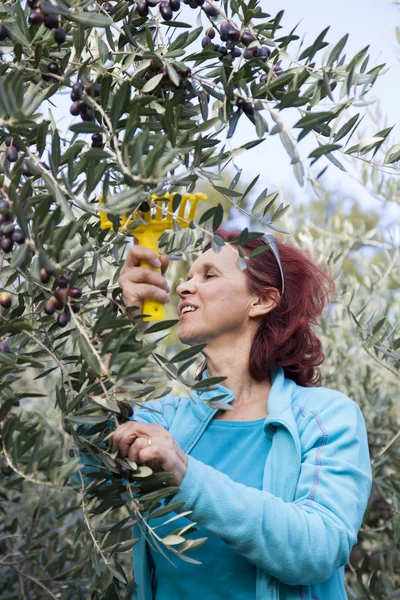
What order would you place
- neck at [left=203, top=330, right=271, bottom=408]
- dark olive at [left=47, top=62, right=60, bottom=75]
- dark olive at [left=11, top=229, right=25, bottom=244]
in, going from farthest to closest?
1. neck at [left=203, top=330, right=271, bottom=408]
2. dark olive at [left=47, top=62, right=60, bottom=75]
3. dark olive at [left=11, top=229, right=25, bottom=244]

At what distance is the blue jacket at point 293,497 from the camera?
1.72 meters

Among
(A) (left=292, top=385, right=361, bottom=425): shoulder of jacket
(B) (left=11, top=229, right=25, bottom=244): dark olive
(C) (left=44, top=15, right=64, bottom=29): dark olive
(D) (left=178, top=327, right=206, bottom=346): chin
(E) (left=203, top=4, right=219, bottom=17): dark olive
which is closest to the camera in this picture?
(B) (left=11, top=229, right=25, bottom=244): dark olive

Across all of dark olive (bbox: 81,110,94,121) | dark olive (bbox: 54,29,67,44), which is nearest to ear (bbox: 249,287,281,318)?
dark olive (bbox: 81,110,94,121)

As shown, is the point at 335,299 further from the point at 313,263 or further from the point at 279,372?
the point at 279,372

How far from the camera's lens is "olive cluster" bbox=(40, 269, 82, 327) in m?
1.38

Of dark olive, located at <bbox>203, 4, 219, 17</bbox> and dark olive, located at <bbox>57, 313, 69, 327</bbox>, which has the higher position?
dark olive, located at <bbox>203, 4, 219, 17</bbox>

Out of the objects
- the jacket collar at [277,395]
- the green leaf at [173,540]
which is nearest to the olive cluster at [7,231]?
the green leaf at [173,540]

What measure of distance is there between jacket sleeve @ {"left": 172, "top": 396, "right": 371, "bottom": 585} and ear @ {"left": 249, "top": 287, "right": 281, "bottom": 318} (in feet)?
1.67

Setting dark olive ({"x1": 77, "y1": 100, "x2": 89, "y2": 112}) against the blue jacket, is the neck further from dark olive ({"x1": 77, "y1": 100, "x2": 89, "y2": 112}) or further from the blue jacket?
dark olive ({"x1": 77, "y1": 100, "x2": 89, "y2": 112})

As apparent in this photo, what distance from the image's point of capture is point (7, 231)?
1.33m

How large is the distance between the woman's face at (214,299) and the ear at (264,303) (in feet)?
0.06

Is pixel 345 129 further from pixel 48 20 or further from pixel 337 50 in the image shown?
pixel 48 20

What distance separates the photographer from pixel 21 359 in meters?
1.52

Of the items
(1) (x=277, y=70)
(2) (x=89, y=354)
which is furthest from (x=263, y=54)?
(2) (x=89, y=354)
